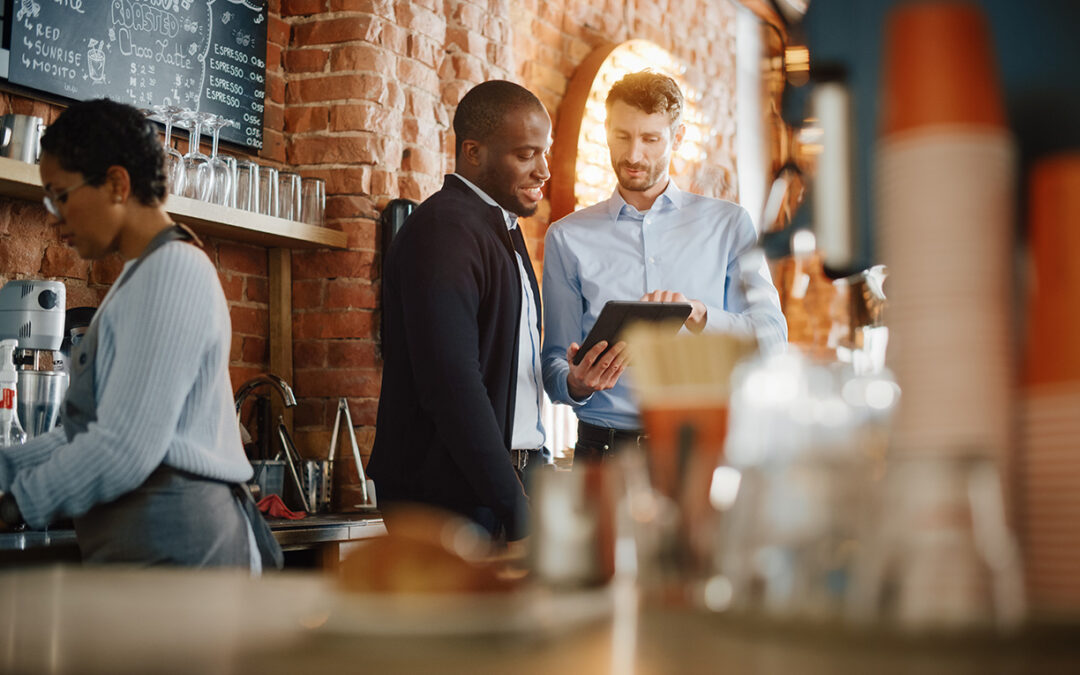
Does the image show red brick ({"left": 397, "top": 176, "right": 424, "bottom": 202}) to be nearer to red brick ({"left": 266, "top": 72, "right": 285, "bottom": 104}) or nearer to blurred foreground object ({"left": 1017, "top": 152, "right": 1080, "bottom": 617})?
red brick ({"left": 266, "top": 72, "right": 285, "bottom": 104})

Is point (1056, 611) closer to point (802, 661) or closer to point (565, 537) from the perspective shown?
point (802, 661)

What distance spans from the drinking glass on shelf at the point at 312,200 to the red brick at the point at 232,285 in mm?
262

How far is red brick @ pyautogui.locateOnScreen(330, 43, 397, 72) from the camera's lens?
3.21 metres

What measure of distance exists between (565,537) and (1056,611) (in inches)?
13.8

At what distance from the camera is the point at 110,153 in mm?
1738

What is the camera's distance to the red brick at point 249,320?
3142 millimetres

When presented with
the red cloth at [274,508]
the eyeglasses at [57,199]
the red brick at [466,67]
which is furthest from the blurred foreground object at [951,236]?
the red brick at [466,67]

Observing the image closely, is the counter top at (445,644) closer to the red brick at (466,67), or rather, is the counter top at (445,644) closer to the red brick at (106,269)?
the red brick at (106,269)

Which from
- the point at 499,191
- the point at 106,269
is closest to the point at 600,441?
the point at 499,191

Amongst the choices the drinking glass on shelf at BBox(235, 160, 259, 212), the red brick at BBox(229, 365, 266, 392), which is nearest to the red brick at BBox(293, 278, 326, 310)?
Result: the red brick at BBox(229, 365, 266, 392)

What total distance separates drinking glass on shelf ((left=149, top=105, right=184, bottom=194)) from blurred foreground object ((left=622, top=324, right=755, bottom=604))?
2089 mm

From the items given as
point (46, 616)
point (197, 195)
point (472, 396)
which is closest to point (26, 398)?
point (197, 195)

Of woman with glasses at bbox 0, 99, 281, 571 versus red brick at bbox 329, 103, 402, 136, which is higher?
red brick at bbox 329, 103, 402, 136

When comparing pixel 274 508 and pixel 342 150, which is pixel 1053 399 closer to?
pixel 274 508
